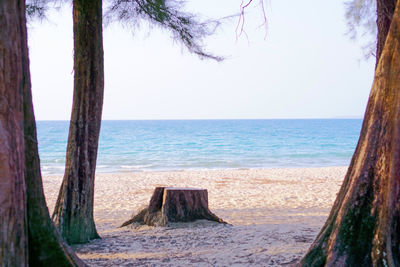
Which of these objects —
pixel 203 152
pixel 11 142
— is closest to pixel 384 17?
pixel 11 142

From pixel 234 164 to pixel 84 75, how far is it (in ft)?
57.5

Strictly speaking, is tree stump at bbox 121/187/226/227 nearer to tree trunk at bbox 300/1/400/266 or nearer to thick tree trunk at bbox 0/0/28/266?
tree trunk at bbox 300/1/400/266

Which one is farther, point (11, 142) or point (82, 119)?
point (82, 119)

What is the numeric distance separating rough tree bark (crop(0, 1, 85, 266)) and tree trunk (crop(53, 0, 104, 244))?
2.26 m

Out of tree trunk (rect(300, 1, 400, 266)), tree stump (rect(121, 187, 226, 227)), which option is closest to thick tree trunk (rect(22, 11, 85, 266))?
tree trunk (rect(300, 1, 400, 266))

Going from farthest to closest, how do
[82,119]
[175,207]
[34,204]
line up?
[175,207] → [82,119] → [34,204]

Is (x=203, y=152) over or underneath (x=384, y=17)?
underneath

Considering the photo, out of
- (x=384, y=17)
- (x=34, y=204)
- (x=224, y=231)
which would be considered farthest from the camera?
(x=224, y=231)

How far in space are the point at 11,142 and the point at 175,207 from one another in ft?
13.0

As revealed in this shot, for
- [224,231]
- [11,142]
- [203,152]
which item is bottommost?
[203,152]

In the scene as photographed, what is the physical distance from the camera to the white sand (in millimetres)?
4289

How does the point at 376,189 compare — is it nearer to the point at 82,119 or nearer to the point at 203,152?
the point at 82,119

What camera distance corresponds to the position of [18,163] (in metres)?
2.40

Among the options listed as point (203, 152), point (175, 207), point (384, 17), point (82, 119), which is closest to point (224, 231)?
point (175, 207)
